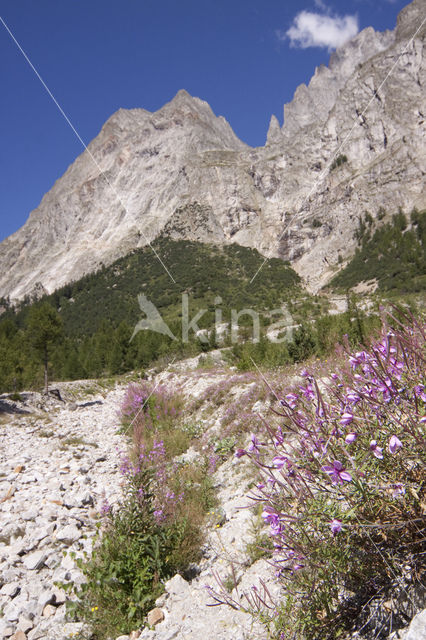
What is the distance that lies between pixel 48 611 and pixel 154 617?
980 mm

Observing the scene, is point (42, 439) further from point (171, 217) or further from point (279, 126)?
point (279, 126)

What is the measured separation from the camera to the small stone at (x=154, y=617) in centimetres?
250

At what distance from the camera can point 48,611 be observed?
2783 millimetres

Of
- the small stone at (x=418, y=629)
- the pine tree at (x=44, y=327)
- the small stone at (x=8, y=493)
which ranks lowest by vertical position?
the small stone at (x=8, y=493)

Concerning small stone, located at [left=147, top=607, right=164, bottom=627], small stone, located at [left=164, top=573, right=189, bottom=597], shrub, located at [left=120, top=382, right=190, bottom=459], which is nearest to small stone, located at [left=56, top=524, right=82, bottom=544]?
small stone, located at [left=164, top=573, right=189, bottom=597]

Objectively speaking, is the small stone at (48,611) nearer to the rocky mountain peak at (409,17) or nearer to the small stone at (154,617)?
the small stone at (154,617)

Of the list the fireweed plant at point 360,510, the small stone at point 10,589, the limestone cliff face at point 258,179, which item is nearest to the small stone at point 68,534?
the small stone at point 10,589

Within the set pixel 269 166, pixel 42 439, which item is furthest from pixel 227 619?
pixel 269 166

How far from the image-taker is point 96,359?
36.1 metres

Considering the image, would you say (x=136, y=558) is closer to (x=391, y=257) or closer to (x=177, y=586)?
(x=177, y=586)

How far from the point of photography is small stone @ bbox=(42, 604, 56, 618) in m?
2.76

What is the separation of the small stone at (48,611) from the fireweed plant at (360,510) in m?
2.02

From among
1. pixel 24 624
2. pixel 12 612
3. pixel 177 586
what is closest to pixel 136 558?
pixel 177 586

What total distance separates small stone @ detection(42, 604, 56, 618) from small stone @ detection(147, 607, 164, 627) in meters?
0.88
